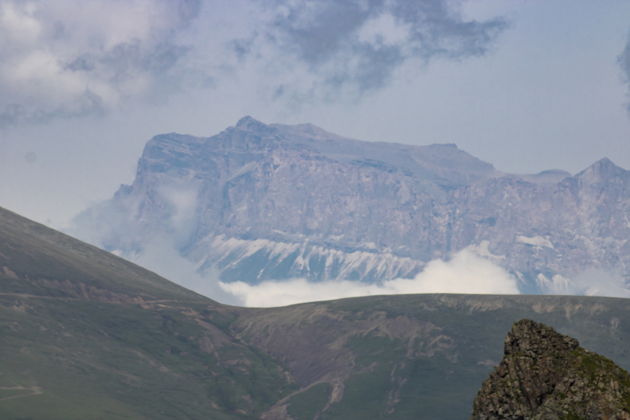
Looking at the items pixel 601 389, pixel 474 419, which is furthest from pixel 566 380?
pixel 474 419

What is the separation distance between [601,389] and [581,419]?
3.46m

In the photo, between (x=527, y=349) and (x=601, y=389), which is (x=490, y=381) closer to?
(x=527, y=349)

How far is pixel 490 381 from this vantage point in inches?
2889

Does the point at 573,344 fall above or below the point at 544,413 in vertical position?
above

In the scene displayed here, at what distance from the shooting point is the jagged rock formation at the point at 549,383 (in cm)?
6725

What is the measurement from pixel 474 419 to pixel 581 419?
936cm

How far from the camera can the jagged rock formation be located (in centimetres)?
6725

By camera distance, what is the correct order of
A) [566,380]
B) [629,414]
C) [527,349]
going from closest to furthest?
[629,414] < [566,380] < [527,349]

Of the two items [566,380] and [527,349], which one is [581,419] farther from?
[527,349]

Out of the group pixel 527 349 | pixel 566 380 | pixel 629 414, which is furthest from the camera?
pixel 527 349

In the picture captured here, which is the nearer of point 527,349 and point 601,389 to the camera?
point 601,389

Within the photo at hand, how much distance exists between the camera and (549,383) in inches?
2832

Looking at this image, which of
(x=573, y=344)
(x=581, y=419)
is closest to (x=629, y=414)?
(x=581, y=419)

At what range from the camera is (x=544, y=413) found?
67.6 meters
